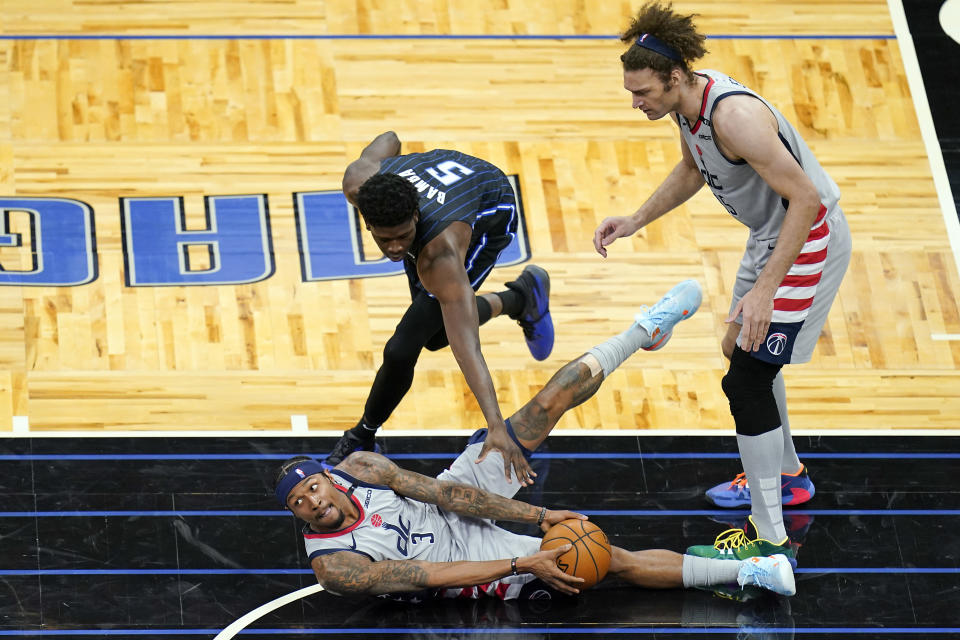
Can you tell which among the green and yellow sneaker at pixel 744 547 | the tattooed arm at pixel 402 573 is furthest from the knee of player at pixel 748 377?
the tattooed arm at pixel 402 573

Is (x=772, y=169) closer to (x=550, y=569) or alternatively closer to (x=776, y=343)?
(x=776, y=343)

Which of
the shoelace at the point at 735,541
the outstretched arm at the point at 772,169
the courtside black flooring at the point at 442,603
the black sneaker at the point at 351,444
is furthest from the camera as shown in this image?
the black sneaker at the point at 351,444

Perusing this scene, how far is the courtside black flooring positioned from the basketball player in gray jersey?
29 centimetres

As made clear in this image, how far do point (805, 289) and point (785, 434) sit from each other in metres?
0.92

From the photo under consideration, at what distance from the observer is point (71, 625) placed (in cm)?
480

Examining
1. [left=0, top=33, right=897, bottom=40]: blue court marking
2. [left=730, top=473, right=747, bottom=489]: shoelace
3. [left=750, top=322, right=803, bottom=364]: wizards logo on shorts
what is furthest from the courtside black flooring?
[left=0, top=33, right=897, bottom=40]: blue court marking

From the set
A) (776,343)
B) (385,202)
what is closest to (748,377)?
(776,343)

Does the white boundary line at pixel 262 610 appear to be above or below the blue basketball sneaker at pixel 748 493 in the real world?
below

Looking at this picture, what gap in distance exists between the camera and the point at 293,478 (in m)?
4.63

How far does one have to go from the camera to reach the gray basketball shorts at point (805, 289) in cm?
458

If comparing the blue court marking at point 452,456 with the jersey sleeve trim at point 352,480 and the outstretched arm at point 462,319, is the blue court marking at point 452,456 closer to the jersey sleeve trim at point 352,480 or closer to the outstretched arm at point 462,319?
the jersey sleeve trim at point 352,480

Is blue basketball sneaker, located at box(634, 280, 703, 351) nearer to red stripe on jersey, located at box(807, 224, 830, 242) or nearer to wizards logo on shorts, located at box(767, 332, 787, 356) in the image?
wizards logo on shorts, located at box(767, 332, 787, 356)

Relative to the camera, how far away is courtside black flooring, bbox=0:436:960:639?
15.8 feet

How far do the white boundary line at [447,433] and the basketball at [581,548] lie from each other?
107cm
